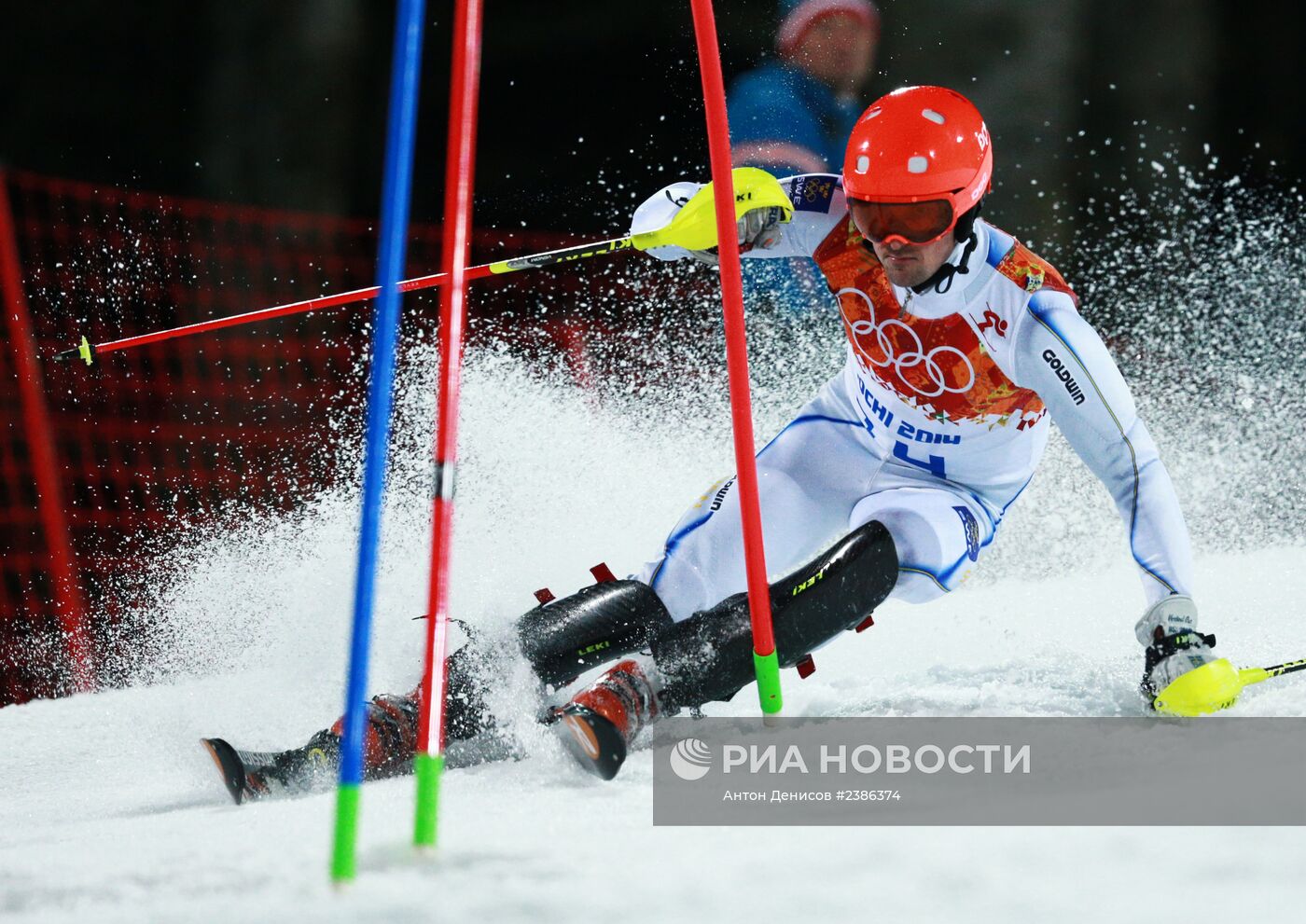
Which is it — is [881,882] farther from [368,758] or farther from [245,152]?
[245,152]

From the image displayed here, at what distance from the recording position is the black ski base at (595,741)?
193cm

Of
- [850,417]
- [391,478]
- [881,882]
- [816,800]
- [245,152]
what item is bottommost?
[881,882]

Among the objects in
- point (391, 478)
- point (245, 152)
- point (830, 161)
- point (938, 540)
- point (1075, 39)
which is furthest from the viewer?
point (1075, 39)

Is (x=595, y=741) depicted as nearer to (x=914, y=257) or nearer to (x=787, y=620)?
(x=787, y=620)

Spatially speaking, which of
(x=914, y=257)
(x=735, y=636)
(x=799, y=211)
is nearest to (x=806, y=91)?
(x=799, y=211)

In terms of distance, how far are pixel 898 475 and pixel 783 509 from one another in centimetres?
26

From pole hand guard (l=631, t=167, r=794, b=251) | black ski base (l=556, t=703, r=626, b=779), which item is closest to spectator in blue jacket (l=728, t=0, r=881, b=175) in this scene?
pole hand guard (l=631, t=167, r=794, b=251)

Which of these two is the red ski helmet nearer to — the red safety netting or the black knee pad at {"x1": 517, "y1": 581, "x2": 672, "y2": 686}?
the black knee pad at {"x1": 517, "y1": 581, "x2": 672, "y2": 686}

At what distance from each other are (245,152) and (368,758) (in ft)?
14.5

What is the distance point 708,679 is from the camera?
2.20 meters

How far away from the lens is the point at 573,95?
726cm

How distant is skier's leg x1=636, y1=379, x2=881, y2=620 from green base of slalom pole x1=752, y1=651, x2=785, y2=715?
14.6 inches

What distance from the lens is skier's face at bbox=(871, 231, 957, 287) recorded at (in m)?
2.29

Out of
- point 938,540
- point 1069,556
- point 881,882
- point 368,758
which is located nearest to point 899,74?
point 1069,556
